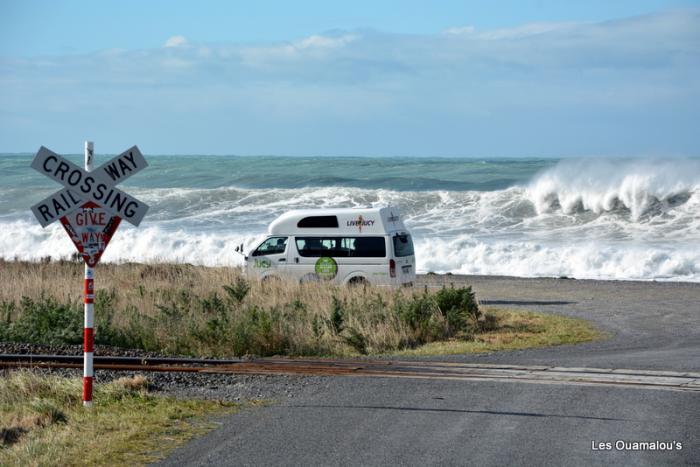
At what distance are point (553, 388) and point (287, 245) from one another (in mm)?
13151

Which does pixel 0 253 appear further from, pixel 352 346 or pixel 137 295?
pixel 352 346

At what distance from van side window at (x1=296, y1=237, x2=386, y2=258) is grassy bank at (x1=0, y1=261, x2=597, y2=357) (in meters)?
1.80

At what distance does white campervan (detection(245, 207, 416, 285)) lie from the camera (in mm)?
Result: 23141

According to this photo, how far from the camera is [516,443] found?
8.84m

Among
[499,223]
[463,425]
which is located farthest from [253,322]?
[499,223]

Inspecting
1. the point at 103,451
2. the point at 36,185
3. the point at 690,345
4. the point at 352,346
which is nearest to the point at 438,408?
the point at 103,451

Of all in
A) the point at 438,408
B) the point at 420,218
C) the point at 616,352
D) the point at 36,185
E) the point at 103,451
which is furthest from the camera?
the point at 36,185

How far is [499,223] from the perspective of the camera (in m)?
43.2

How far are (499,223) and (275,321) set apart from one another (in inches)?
1101

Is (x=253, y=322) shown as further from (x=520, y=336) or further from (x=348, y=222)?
(x=348, y=222)

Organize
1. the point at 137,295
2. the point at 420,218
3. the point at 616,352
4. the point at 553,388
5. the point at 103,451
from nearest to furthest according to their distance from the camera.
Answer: the point at 103,451
the point at 553,388
the point at 616,352
the point at 137,295
the point at 420,218

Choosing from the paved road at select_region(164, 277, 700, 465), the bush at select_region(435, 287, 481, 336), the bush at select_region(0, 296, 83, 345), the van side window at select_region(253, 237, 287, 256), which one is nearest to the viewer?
the paved road at select_region(164, 277, 700, 465)

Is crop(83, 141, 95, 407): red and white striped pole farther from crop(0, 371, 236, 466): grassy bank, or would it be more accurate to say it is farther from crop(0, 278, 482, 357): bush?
crop(0, 278, 482, 357): bush

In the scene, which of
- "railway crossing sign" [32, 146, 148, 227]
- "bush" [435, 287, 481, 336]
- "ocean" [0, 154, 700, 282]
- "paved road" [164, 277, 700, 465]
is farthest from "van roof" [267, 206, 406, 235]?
"railway crossing sign" [32, 146, 148, 227]
